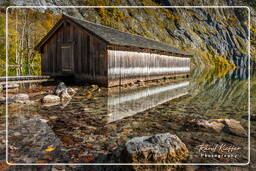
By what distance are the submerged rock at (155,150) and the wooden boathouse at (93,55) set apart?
35.0 feet

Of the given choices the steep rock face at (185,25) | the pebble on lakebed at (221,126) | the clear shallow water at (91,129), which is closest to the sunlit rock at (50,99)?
the clear shallow water at (91,129)

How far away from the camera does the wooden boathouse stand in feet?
47.4

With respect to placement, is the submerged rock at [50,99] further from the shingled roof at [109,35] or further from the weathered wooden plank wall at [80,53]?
the shingled roof at [109,35]

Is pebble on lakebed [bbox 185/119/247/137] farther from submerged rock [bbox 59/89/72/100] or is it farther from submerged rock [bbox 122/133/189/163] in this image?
submerged rock [bbox 59/89/72/100]

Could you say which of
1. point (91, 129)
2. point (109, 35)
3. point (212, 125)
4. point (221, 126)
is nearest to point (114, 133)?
point (91, 129)

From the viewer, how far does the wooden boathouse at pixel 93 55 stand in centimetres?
1446

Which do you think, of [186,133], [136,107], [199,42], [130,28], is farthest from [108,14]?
[186,133]

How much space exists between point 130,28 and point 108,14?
7.70 meters

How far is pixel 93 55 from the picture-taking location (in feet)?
48.9

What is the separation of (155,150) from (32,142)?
3.11 m

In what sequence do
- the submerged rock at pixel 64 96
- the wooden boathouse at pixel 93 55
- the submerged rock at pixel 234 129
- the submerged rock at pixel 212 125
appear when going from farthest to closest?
1. the wooden boathouse at pixel 93 55
2. the submerged rock at pixel 64 96
3. the submerged rock at pixel 212 125
4. the submerged rock at pixel 234 129

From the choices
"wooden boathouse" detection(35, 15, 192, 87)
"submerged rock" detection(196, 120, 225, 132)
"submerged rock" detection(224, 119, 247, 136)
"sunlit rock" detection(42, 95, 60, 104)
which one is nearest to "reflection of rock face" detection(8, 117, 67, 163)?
"sunlit rock" detection(42, 95, 60, 104)

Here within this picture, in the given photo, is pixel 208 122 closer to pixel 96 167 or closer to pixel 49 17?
pixel 96 167

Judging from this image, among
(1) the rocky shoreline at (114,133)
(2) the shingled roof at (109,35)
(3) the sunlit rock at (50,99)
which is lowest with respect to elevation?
(1) the rocky shoreline at (114,133)
